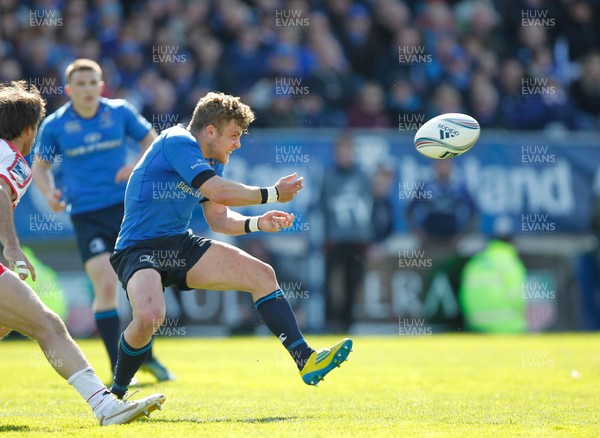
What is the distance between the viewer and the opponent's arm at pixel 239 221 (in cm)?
696

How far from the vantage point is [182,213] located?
24.3 feet

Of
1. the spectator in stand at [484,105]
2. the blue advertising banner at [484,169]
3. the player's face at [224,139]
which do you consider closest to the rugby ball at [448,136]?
the player's face at [224,139]

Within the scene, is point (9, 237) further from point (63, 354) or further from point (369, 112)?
point (369, 112)

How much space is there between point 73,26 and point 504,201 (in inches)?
313

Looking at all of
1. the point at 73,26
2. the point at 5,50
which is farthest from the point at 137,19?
the point at 5,50

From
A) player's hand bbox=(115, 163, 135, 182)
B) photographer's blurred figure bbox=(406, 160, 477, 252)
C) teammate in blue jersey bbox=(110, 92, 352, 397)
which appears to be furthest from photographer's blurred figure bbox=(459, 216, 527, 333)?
teammate in blue jersey bbox=(110, 92, 352, 397)

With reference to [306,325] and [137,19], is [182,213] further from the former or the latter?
[137,19]

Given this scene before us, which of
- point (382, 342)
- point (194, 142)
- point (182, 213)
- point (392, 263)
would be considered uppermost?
point (194, 142)

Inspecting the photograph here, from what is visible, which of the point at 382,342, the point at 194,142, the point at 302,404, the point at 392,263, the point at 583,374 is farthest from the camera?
the point at 392,263

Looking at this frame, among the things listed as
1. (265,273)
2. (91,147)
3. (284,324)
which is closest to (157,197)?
(265,273)

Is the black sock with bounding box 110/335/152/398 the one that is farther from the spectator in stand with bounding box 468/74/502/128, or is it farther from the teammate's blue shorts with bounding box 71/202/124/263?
the spectator in stand with bounding box 468/74/502/128

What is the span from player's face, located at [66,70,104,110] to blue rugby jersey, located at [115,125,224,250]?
267 cm

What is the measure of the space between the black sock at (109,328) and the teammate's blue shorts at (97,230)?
1.99 ft

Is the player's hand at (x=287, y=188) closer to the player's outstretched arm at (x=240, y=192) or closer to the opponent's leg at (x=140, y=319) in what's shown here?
the player's outstretched arm at (x=240, y=192)
